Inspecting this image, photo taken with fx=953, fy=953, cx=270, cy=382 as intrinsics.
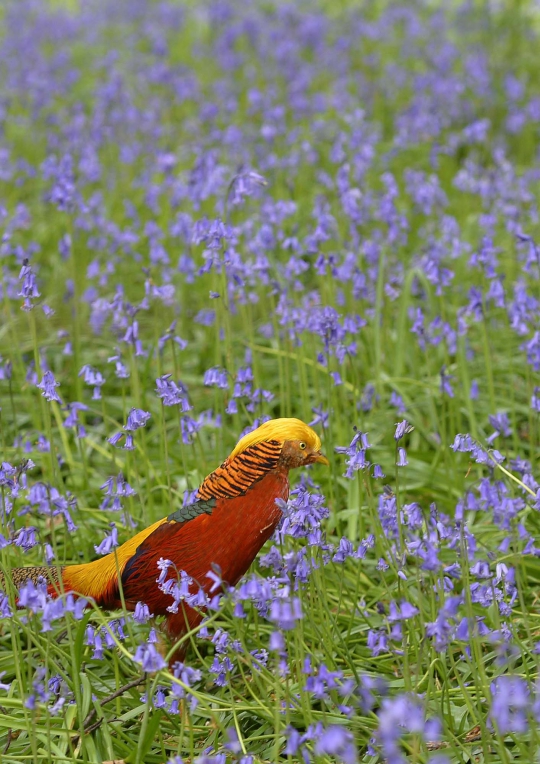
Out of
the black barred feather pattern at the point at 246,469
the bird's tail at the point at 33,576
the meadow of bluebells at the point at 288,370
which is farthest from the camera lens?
the bird's tail at the point at 33,576

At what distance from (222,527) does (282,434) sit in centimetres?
32

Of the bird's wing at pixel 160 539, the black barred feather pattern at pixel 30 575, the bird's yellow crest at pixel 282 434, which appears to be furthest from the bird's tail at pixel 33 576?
the bird's yellow crest at pixel 282 434

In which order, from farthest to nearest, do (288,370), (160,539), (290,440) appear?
(288,370)
(160,539)
(290,440)

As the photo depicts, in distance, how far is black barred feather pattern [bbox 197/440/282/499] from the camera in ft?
8.89

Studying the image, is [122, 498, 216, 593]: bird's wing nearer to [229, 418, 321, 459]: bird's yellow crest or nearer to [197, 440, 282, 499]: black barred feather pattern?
[197, 440, 282, 499]: black barred feather pattern

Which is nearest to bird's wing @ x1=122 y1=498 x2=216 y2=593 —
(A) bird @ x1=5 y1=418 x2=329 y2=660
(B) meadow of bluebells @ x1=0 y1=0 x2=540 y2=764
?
(A) bird @ x1=5 y1=418 x2=329 y2=660

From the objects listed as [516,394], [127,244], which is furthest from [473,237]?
[127,244]

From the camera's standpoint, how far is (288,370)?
418cm

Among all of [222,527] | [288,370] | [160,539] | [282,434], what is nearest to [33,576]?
[160,539]

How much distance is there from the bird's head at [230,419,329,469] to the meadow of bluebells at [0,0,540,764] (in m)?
0.12

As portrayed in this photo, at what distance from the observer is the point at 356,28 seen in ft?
35.5

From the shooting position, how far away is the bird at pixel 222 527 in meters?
2.72

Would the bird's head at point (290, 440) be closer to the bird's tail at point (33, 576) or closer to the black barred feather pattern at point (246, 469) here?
the black barred feather pattern at point (246, 469)

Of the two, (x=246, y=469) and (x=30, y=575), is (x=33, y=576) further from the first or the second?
(x=246, y=469)
